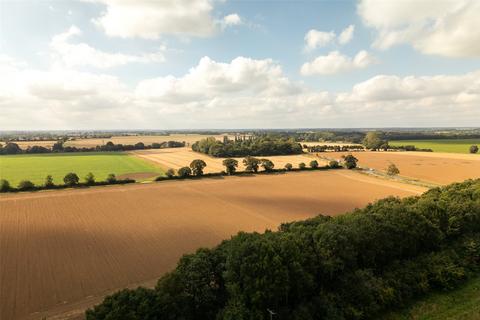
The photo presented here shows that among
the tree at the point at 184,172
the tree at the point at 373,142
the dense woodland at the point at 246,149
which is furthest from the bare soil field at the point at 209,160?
the tree at the point at 373,142

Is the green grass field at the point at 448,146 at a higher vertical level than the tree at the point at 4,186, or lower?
higher

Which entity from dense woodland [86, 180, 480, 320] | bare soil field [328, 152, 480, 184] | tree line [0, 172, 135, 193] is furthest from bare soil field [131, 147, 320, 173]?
dense woodland [86, 180, 480, 320]

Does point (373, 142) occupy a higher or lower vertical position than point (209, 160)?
higher

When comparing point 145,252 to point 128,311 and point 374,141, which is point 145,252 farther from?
point 374,141

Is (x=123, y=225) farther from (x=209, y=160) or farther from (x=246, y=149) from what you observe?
(x=246, y=149)

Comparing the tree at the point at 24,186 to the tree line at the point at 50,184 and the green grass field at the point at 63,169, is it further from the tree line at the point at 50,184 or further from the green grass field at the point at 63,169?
the green grass field at the point at 63,169

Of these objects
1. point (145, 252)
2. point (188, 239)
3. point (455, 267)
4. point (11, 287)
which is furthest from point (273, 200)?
point (11, 287)

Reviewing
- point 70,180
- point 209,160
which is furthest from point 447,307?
point 209,160

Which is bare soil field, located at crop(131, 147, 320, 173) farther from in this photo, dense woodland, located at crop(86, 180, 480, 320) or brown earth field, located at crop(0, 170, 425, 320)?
dense woodland, located at crop(86, 180, 480, 320)
